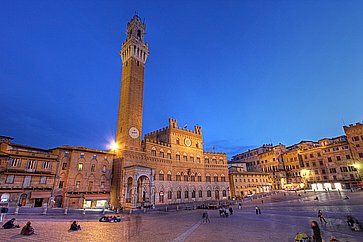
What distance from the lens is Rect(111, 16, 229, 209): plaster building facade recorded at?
1510 inches

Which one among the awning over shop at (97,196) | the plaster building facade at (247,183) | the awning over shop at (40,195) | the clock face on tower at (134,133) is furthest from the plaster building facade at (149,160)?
the awning over shop at (40,195)

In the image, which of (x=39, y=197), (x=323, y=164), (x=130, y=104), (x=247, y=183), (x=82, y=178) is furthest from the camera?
(x=247, y=183)

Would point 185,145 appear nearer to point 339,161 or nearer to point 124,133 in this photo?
point 124,133

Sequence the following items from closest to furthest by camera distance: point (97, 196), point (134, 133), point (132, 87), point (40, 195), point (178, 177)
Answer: point (40, 195)
point (97, 196)
point (134, 133)
point (132, 87)
point (178, 177)

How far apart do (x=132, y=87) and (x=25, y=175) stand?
25242mm

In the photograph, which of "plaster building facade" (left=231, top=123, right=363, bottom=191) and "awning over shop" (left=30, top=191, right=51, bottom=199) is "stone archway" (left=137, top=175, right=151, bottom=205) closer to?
"awning over shop" (left=30, top=191, right=51, bottom=199)

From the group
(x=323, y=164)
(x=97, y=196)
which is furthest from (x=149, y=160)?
(x=323, y=164)

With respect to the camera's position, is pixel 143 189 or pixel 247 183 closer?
pixel 143 189

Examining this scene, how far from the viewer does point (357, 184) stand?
52250 mm

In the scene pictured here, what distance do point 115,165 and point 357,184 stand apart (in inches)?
2386

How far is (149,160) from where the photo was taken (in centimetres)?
4453

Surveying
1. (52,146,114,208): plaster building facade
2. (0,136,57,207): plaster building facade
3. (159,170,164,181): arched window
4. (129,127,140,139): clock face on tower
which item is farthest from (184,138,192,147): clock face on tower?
(0,136,57,207): plaster building facade

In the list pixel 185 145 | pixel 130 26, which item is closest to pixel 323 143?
pixel 185 145

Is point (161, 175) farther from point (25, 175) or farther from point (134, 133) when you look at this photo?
point (25, 175)
